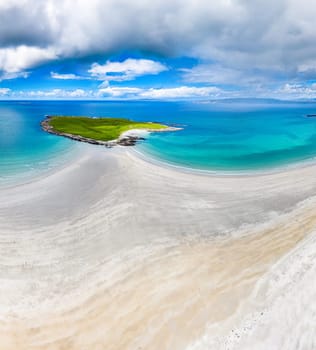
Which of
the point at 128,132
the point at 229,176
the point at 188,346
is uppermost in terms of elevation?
the point at 128,132

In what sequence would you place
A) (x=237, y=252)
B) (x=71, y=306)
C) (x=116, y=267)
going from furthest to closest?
1. (x=237, y=252)
2. (x=116, y=267)
3. (x=71, y=306)

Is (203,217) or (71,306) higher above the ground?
(203,217)

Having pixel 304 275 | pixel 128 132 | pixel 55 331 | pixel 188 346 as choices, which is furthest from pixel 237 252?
pixel 128 132

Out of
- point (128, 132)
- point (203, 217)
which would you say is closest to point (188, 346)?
point (203, 217)

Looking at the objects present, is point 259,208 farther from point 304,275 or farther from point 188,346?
point 188,346

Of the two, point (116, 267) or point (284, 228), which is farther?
point (284, 228)

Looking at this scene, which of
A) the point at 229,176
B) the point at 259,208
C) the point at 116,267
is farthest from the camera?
the point at 229,176
